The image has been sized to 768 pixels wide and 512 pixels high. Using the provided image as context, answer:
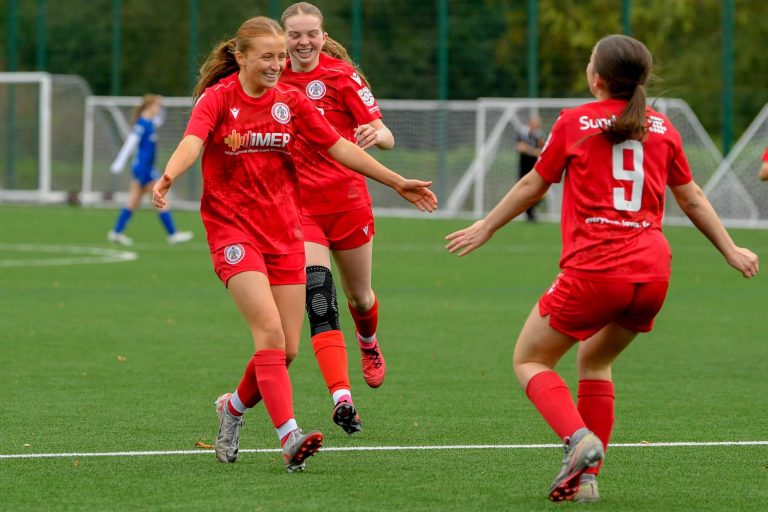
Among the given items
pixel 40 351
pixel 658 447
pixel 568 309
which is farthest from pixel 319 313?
pixel 40 351

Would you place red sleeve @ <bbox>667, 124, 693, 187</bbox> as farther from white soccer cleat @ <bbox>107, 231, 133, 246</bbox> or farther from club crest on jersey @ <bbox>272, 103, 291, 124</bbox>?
white soccer cleat @ <bbox>107, 231, 133, 246</bbox>

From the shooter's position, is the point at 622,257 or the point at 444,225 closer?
the point at 622,257

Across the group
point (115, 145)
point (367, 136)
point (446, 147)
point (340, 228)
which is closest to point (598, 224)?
point (367, 136)

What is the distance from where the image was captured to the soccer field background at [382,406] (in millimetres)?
6184

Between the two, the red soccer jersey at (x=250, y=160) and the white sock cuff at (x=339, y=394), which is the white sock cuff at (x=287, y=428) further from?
the white sock cuff at (x=339, y=394)

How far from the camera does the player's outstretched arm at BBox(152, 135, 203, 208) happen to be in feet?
20.6

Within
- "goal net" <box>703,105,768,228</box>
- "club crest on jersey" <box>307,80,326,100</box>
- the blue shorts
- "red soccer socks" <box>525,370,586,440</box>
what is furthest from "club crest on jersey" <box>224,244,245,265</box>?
"goal net" <box>703,105,768,228</box>

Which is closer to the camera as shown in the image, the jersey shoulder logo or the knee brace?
the jersey shoulder logo

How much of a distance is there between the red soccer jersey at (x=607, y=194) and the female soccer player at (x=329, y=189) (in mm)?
2095

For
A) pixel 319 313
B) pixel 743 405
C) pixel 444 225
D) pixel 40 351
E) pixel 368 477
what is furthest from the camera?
pixel 444 225

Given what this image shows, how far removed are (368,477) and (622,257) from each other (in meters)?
1.58

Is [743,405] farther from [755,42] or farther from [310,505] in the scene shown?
[755,42]

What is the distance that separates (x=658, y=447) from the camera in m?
7.25

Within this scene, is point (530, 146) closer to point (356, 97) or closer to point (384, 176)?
point (356, 97)
